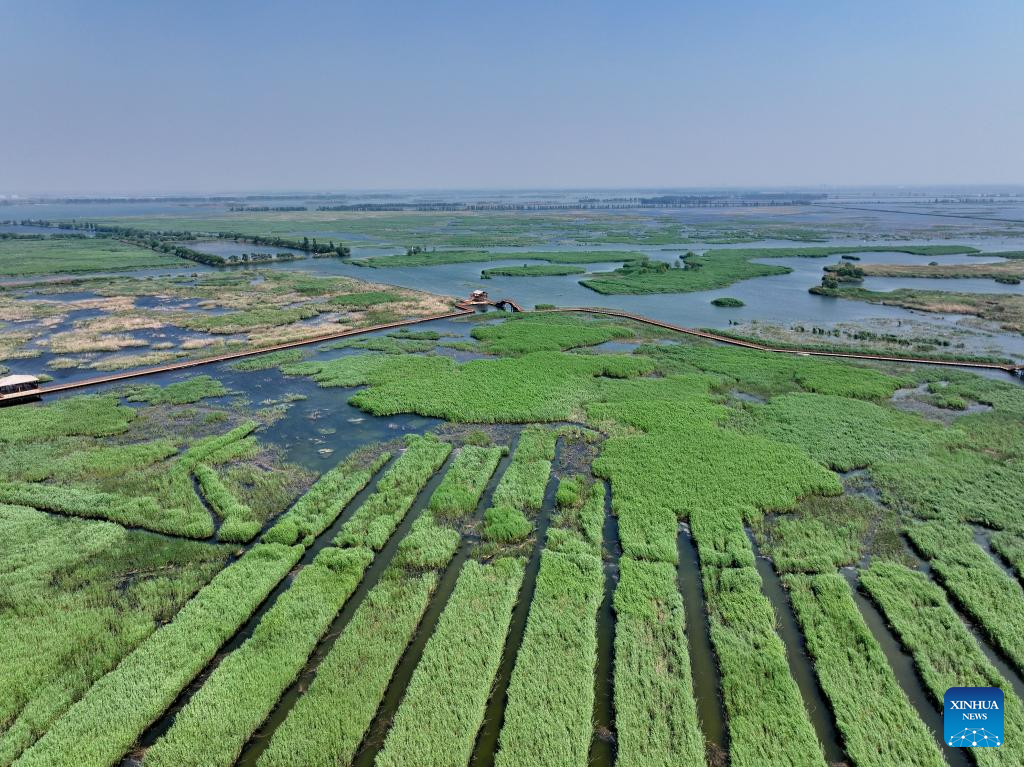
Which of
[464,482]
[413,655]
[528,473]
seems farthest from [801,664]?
[464,482]

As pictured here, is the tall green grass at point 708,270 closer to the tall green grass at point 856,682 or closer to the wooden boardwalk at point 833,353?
the wooden boardwalk at point 833,353

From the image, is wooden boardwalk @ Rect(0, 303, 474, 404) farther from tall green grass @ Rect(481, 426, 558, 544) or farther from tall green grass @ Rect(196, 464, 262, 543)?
tall green grass @ Rect(481, 426, 558, 544)

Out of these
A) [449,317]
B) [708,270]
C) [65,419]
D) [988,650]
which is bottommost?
[988,650]

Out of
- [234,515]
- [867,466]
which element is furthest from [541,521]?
[867,466]

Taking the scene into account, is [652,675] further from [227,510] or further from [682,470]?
[227,510]

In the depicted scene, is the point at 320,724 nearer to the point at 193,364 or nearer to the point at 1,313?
the point at 193,364
